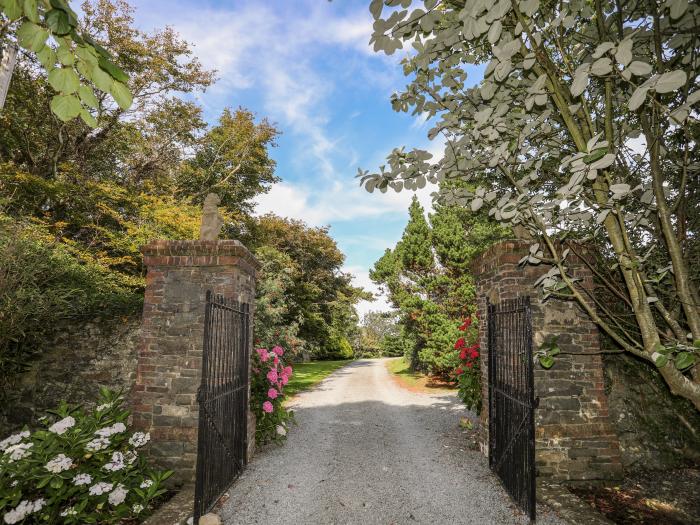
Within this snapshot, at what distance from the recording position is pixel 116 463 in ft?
12.1

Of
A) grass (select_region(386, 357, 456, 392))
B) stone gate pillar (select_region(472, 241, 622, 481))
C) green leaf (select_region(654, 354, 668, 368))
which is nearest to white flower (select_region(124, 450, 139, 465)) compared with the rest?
stone gate pillar (select_region(472, 241, 622, 481))

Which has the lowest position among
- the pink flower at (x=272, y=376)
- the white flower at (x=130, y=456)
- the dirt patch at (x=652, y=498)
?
the dirt patch at (x=652, y=498)

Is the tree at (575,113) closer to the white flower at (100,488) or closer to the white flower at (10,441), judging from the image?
the white flower at (100,488)

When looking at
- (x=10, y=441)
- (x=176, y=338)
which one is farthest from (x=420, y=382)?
(x=10, y=441)

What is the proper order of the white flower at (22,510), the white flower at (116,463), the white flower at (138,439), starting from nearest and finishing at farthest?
the white flower at (22,510) → the white flower at (116,463) → the white flower at (138,439)

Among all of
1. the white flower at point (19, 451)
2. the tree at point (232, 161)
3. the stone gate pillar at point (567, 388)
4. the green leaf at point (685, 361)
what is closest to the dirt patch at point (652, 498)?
the stone gate pillar at point (567, 388)

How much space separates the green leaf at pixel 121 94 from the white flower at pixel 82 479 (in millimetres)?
3631

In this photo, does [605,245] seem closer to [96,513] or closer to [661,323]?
[661,323]

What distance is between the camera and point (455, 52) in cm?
306

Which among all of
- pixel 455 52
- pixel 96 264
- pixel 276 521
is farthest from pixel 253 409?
pixel 96 264

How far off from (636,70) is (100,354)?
688cm

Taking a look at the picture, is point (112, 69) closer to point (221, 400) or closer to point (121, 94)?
point (121, 94)

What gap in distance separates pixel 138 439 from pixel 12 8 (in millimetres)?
4119

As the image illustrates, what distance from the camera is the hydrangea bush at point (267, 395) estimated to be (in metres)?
5.48
